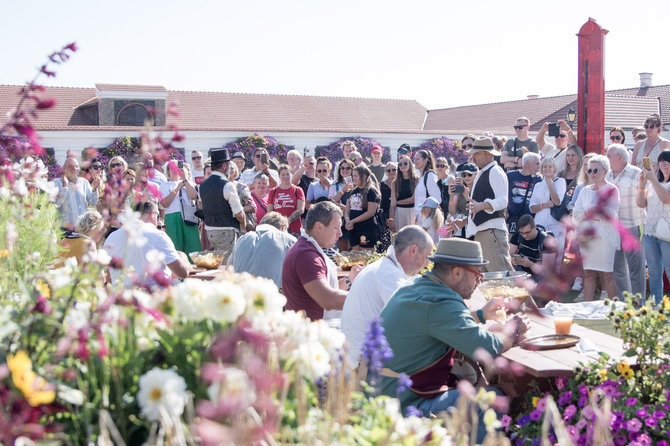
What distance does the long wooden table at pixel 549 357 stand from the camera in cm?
305

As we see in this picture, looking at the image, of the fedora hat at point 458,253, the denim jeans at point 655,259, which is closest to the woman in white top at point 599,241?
the denim jeans at point 655,259

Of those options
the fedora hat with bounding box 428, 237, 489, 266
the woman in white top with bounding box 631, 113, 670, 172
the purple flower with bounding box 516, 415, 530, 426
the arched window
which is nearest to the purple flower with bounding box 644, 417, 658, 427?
the purple flower with bounding box 516, 415, 530, 426

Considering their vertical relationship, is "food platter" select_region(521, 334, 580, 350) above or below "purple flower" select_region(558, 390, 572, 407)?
above

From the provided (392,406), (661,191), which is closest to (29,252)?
(392,406)

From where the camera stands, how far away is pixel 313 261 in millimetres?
4328

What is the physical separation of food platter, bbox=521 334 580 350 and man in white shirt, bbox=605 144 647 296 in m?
3.39

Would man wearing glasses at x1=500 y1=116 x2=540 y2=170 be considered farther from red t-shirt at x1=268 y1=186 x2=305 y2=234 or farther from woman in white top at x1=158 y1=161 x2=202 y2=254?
woman in white top at x1=158 y1=161 x2=202 y2=254

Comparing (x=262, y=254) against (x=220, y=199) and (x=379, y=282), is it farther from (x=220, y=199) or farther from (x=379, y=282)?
(x=220, y=199)

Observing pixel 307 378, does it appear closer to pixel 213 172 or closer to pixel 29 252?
pixel 29 252

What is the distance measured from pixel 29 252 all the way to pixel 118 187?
108 centimetres

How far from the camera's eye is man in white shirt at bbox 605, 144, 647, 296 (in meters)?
6.49

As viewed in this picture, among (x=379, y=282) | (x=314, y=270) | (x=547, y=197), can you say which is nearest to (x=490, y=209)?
(x=547, y=197)

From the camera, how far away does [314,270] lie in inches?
170

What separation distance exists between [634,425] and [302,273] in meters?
2.21
